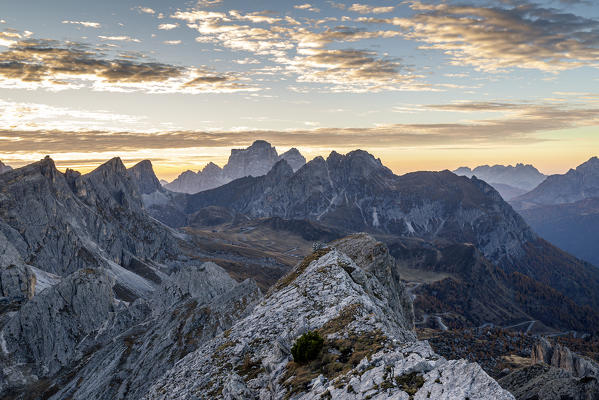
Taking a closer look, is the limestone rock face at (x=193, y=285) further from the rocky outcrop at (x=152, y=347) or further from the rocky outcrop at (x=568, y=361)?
the rocky outcrop at (x=568, y=361)

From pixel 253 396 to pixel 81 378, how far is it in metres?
65.7

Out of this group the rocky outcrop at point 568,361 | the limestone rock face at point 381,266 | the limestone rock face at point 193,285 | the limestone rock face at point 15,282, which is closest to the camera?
the limestone rock face at point 381,266

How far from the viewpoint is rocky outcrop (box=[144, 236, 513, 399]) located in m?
16.3

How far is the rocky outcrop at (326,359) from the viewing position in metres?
16.3

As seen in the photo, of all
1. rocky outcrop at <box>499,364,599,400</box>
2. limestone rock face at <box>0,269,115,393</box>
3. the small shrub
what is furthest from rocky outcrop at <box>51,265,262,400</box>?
rocky outcrop at <box>499,364,599,400</box>

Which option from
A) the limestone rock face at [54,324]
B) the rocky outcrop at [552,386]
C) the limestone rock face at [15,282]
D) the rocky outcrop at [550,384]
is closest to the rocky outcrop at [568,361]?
the rocky outcrop at [550,384]

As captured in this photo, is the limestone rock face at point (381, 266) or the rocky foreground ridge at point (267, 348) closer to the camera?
the rocky foreground ridge at point (267, 348)

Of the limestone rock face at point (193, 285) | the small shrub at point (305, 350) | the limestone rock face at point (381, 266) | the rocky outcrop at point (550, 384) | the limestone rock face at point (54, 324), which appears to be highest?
the small shrub at point (305, 350)

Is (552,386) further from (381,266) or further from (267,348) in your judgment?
(267,348)

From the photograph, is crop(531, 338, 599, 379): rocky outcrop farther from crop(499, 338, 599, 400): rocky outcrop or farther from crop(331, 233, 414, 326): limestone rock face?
crop(331, 233, 414, 326): limestone rock face

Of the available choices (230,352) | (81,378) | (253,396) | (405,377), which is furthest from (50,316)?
(405,377)

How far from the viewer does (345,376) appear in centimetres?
1894

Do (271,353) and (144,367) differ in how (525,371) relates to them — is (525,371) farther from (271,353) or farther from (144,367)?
(144,367)

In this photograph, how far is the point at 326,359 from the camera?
70.9 feet
